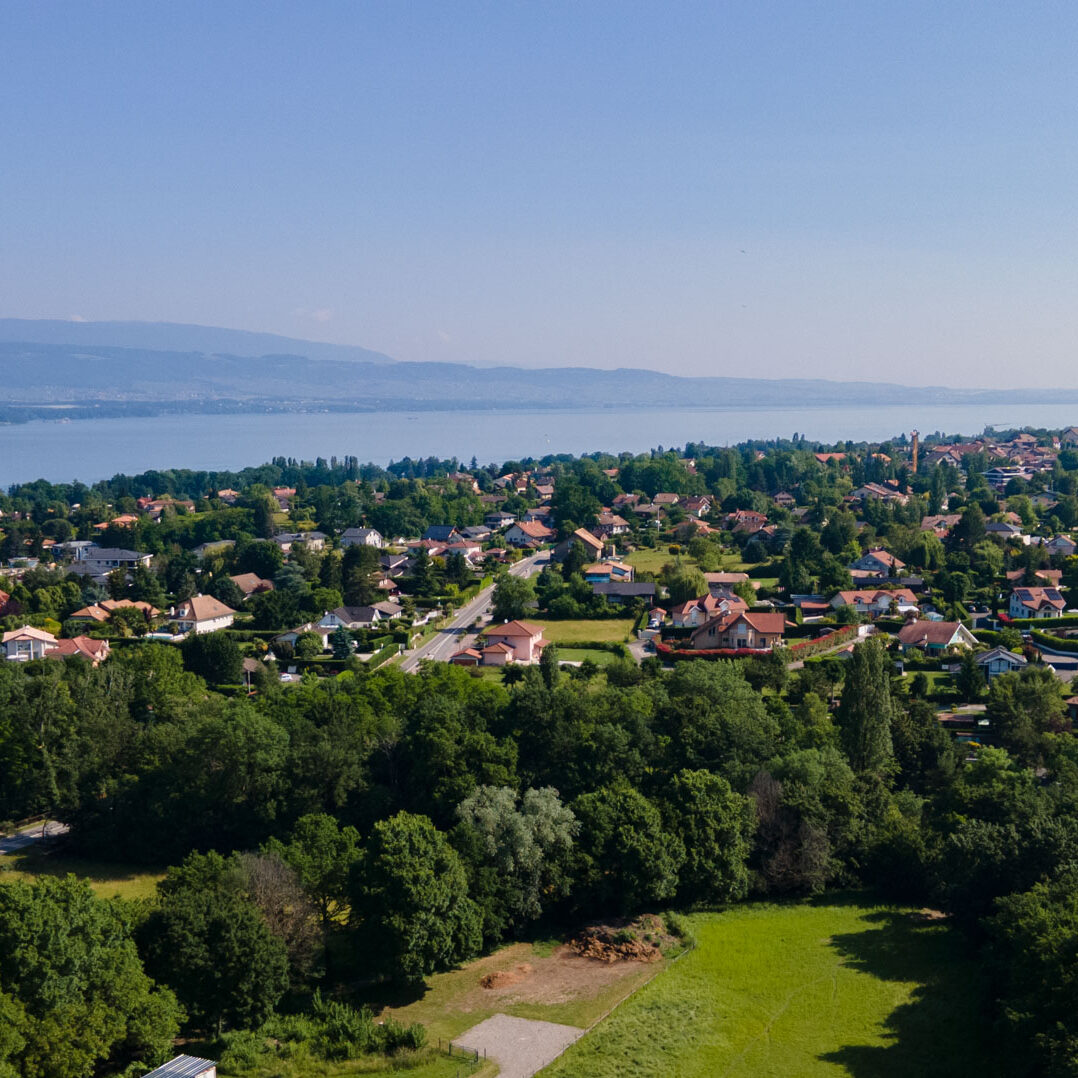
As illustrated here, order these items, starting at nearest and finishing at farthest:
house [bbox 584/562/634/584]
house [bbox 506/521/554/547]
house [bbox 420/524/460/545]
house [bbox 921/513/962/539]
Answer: house [bbox 584/562/634/584]
house [bbox 921/513/962/539]
house [bbox 420/524/460/545]
house [bbox 506/521/554/547]

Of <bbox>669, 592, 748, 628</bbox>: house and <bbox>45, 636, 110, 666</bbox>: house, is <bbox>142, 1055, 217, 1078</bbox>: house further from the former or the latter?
<bbox>669, 592, 748, 628</bbox>: house

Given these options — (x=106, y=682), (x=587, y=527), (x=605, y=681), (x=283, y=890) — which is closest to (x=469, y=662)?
(x=605, y=681)

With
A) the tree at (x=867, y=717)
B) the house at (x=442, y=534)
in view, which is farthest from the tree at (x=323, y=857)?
the house at (x=442, y=534)

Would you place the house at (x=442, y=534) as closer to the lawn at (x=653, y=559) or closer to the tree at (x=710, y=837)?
the lawn at (x=653, y=559)

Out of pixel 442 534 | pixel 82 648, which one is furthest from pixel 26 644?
pixel 442 534

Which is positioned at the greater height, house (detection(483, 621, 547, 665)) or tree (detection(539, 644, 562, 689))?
tree (detection(539, 644, 562, 689))

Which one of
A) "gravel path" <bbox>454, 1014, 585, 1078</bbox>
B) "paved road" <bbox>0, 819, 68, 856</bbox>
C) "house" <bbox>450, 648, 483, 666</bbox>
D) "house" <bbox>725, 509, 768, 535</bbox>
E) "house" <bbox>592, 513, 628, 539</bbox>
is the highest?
"house" <bbox>725, 509, 768, 535</bbox>

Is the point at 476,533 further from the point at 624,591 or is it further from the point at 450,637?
the point at 450,637

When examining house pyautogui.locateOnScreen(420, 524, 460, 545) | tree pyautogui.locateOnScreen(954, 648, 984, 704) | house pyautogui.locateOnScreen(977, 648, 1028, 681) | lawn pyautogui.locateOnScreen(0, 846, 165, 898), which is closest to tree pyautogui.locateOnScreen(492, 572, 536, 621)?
house pyautogui.locateOnScreen(977, 648, 1028, 681)
